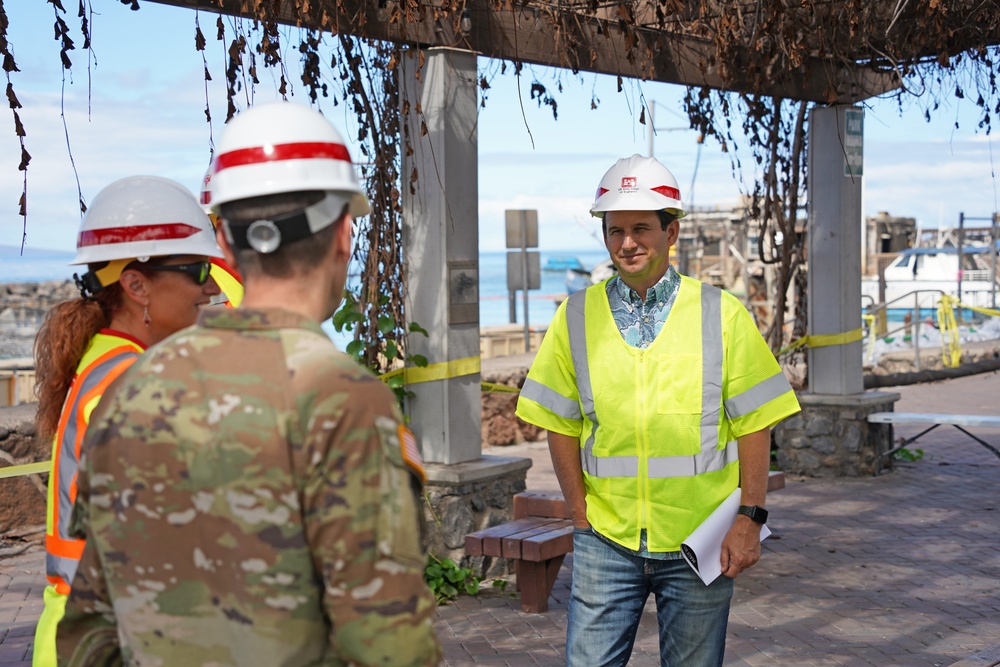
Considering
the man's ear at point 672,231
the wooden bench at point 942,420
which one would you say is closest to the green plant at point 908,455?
the wooden bench at point 942,420

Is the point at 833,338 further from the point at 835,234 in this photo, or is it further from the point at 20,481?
the point at 20,481

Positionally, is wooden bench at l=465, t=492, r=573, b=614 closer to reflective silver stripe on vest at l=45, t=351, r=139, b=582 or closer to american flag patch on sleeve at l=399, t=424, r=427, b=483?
reflective silver stripe on vest at l=45, t=351, r=139, b=582

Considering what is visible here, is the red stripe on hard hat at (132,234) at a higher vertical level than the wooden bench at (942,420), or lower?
higher

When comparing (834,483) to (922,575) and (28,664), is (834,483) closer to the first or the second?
(922,575)

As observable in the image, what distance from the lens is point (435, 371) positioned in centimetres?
647

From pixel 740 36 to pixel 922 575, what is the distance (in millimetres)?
3481

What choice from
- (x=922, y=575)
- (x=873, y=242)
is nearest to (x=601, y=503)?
(x=922, y=575)

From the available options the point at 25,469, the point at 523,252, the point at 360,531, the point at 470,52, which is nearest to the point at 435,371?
the point at 470,52

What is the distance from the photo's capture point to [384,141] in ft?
21.4

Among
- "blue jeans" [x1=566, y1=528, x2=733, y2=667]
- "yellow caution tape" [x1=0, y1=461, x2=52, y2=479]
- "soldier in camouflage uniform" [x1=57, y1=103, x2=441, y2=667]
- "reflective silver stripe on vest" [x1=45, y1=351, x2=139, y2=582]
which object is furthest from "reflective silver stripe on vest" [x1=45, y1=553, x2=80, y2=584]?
"yellow caution tape" [x1=0, y1=461, x2=52, y2=479]

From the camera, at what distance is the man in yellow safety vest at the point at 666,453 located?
344 cm

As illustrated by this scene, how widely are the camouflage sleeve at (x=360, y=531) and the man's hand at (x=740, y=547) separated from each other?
192 centimetres

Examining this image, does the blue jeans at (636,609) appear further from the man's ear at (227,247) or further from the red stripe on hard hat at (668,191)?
the man's ear at (227,247)

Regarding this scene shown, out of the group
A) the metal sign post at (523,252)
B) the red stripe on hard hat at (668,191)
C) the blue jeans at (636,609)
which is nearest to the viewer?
the blue jeans at (636,609)
